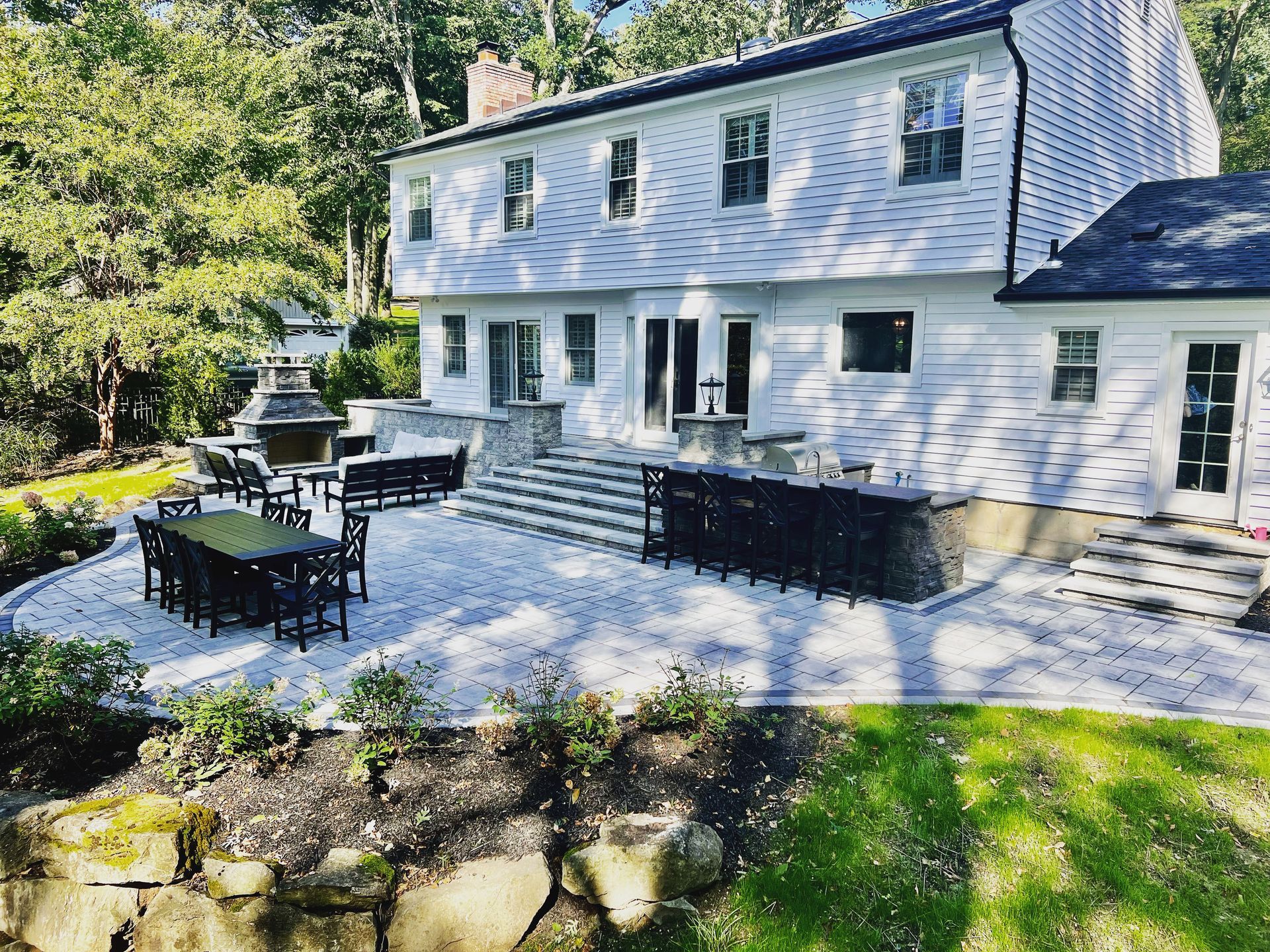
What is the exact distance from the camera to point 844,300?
1285cm

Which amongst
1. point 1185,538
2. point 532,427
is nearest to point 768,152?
point 532,427

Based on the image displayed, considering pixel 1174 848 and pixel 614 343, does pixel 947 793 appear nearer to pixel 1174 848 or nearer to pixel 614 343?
pixel 1174 848

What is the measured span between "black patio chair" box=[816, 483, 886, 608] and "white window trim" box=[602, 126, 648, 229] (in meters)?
7.64

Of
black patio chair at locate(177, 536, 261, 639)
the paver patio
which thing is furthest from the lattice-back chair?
black patio chair at locate(177, 536, 261, 639)

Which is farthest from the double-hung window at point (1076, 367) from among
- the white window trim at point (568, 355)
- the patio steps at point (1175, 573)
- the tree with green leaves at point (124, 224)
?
the tree with green leaves at point (124, 224)

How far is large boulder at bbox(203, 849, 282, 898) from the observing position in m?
4.35

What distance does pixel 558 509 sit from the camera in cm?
1281

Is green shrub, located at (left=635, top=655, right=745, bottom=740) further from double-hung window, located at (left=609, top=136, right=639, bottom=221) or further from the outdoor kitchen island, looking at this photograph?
double-hung window, located at (left=609, top=136, right=639, bottom=221)

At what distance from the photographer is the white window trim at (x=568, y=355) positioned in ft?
53.9

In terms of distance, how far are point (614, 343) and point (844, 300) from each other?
4.79 m

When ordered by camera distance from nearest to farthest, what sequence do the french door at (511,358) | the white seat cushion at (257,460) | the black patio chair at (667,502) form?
the black patio chair at (667,502) < the white seat cushion at (257,460) < the french door at (511,358)

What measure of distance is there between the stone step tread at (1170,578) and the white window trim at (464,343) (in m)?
13.2

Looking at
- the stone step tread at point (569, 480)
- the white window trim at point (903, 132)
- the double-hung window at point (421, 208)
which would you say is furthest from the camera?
the double-hung window at point (421, 208)

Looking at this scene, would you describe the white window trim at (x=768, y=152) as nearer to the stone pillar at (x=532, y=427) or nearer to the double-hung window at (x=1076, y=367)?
the stone pillar at (x=532, y=427)
